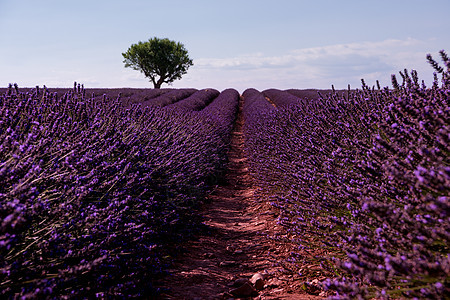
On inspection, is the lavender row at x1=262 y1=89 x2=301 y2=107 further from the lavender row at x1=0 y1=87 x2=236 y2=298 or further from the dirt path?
the lavender row at x1=0 y1=87 x2=236 y2=298

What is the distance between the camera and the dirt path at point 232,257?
304 cm

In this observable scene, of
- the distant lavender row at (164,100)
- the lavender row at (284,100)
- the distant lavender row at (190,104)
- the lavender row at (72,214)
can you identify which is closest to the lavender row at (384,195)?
the lavender row at (72,214)

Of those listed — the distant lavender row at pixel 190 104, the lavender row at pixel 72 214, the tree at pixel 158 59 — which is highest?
the tree at pixel 158 59

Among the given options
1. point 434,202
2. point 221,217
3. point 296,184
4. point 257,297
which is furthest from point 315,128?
point 434,202

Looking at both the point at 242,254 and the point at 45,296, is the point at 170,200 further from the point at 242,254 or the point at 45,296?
the point at 45,296

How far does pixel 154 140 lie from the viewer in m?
4.78

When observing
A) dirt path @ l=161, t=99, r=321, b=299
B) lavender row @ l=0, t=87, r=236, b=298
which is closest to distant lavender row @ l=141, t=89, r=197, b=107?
dirt path @ l=161, t=99, r=321, b=299

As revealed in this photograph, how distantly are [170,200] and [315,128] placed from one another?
6.62ft

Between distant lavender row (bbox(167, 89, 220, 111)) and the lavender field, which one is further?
distant lavender row (bbox(167, 89, 220, 111))

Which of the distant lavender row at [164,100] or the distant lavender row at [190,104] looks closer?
the distant lavender row at [190,104]

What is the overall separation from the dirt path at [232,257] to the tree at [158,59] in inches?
1448

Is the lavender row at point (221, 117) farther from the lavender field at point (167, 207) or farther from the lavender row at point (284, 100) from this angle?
the lavender field at point (167, 207)

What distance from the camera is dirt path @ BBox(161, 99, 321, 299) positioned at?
304cm

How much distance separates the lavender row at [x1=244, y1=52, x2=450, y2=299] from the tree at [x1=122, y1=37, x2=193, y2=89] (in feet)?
124
